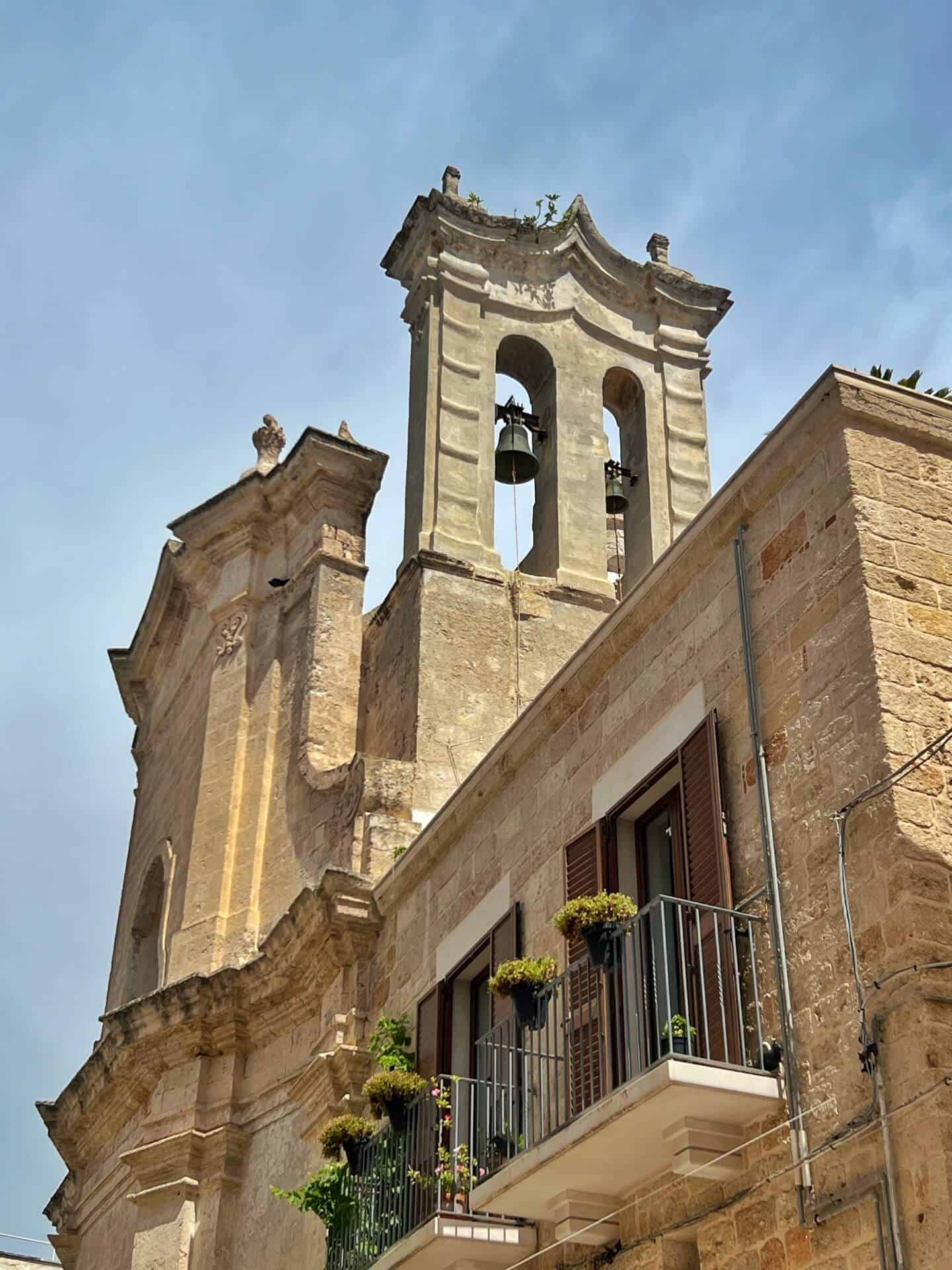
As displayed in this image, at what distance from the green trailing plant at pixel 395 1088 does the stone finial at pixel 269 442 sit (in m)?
8.15

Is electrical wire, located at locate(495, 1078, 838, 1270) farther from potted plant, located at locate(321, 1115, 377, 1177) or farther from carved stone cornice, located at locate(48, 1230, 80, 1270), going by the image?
carved stone cornice, located at locate(48, 1230, 80, 1270)

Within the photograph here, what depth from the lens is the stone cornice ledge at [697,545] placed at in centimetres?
779

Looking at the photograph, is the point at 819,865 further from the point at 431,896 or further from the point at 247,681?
the point at 247,681

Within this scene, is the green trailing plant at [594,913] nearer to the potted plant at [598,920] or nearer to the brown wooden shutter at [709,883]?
the potted plant at [598,920]

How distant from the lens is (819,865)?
6.84m

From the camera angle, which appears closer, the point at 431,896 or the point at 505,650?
the point at 431,896

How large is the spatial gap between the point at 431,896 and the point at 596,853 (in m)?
2.77

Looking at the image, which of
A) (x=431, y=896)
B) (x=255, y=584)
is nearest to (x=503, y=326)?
(x=255, y=584)

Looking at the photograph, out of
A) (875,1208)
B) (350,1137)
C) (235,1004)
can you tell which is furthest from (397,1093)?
(875,1208)

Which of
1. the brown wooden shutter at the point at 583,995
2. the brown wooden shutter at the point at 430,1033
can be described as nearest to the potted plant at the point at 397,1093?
the brown wooden shutter at the point at 430,1033

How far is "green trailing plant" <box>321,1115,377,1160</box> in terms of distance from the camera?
401 inches

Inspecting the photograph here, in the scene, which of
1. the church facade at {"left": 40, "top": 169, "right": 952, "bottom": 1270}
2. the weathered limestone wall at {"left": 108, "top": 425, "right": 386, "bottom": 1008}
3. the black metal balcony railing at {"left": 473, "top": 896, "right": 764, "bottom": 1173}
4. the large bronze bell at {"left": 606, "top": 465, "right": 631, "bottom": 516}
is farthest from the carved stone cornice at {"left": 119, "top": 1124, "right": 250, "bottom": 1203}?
the large bronze bell at {"left": 606, "top": 465, "right": 631, "bottom": 516}

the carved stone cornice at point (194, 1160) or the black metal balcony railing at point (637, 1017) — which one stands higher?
the carved stone cornice at point (194, 1160)

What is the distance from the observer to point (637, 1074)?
6801 millimetres
